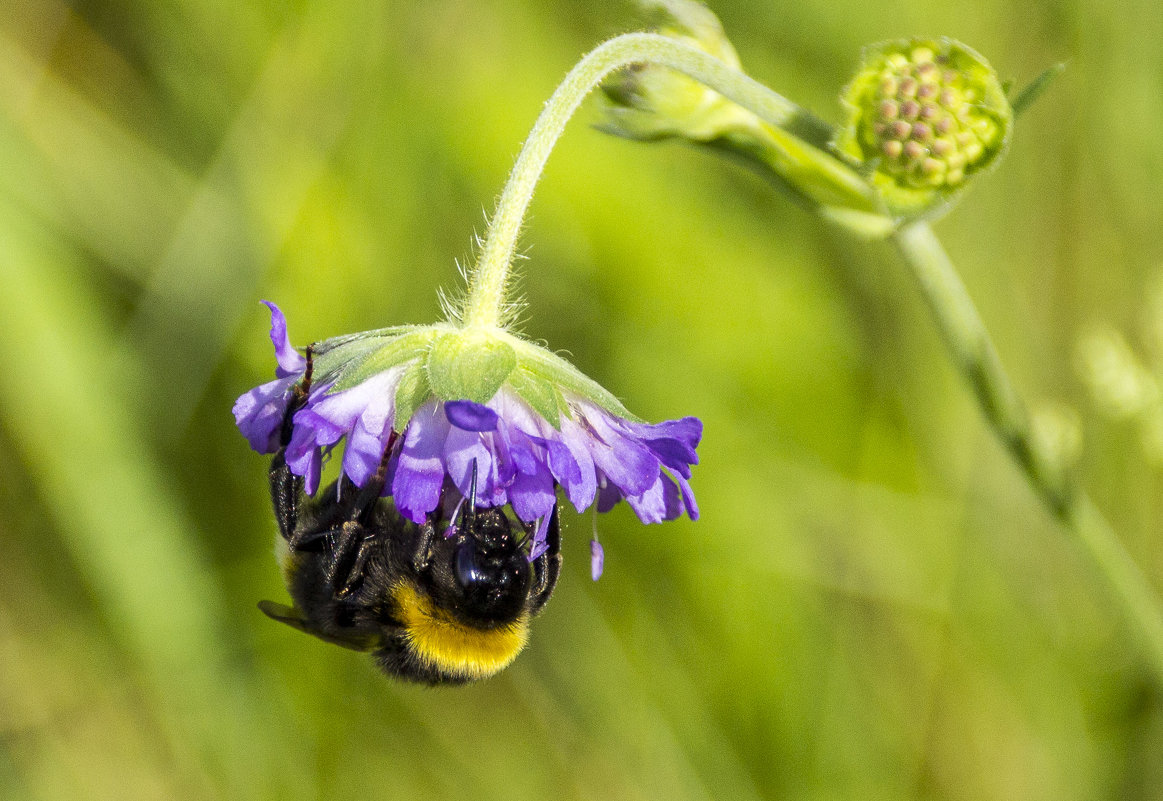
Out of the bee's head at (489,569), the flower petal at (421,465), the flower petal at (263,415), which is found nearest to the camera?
the flower petal at (421,465)

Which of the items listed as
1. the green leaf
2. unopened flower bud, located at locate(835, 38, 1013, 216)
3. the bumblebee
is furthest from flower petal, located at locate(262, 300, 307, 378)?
the green leaf

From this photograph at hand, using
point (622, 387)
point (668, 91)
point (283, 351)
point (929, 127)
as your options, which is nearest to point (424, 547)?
point (283, 351)

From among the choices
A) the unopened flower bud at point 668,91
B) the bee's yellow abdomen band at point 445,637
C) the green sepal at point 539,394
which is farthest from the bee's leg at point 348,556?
the unopened flower bud at point 668,91

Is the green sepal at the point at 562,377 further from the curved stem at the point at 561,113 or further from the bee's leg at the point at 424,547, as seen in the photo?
the bee's leg at the point at 424,547

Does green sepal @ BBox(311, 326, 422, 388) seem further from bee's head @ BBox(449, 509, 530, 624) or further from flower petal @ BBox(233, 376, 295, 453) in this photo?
bee's head @ BBox(449, 509, 530, 624)

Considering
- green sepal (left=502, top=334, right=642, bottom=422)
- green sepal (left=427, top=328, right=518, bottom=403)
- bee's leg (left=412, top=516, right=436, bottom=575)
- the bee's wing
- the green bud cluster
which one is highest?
the green bud cluster

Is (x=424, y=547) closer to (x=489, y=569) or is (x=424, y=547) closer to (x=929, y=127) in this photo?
(x=489, y=569)
